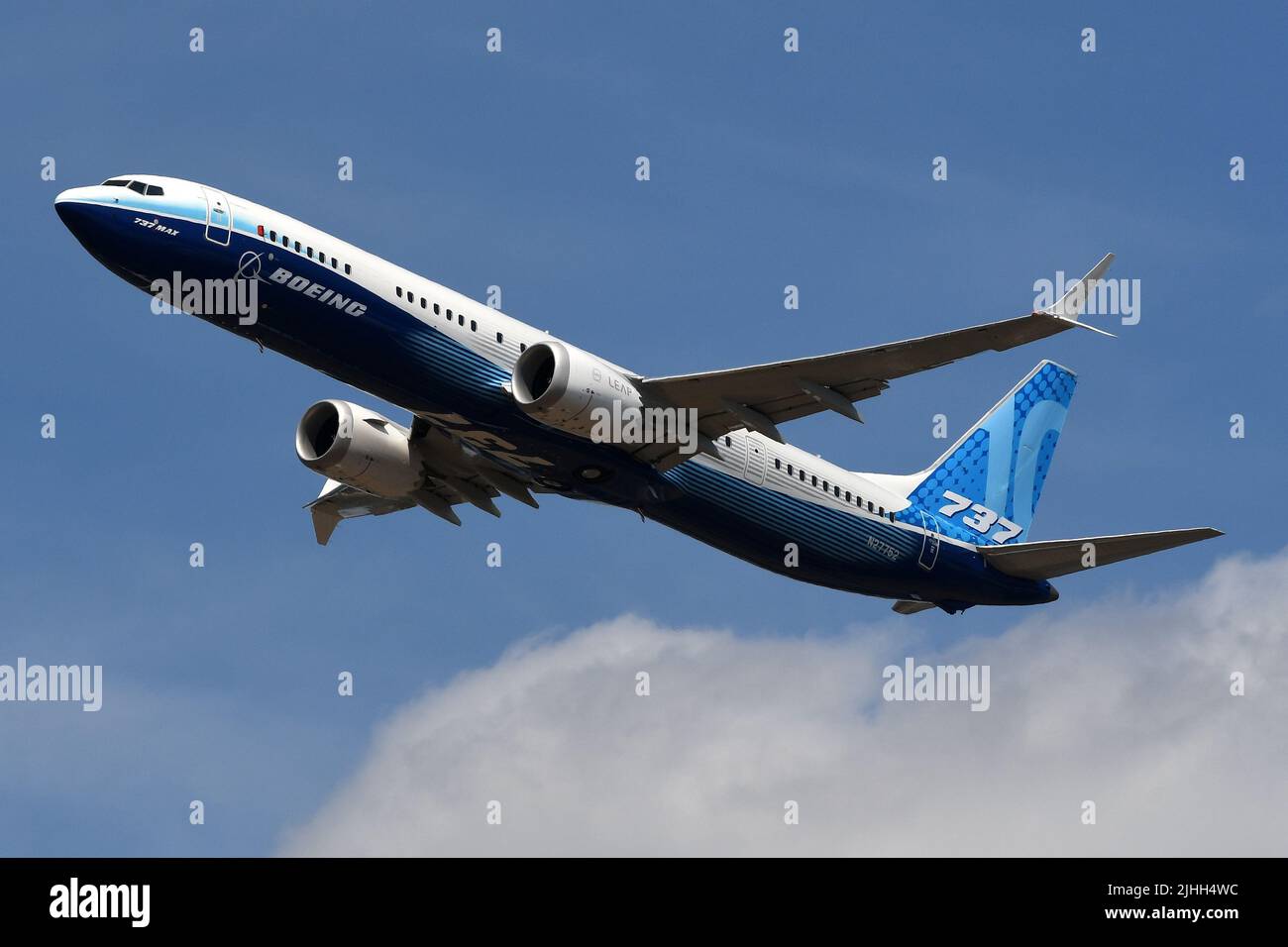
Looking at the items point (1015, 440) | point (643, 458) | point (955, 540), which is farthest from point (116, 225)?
point (1015, 440)

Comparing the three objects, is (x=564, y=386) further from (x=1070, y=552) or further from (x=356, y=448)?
(x=1070, y=552)

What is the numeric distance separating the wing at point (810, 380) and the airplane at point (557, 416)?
0.05 m

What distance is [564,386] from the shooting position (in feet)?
145

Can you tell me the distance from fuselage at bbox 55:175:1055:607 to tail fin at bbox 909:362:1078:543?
4236mm

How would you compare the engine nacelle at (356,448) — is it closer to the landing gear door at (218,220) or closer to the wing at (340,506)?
the wing at (340,506)

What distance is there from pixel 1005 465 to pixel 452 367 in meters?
21.8

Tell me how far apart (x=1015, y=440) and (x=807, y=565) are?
12471 millimetres

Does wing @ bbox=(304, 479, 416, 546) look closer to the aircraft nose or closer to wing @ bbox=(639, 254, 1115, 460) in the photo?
wing @ bbox=(639, 254, 1115, 460)

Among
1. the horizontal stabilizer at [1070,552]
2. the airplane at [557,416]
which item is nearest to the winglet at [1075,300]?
the airplane at [557,416]

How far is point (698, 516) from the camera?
48438 millimetres

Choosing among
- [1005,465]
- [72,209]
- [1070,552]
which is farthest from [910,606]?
[72,209]

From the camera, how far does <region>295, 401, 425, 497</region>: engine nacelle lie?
163 feet

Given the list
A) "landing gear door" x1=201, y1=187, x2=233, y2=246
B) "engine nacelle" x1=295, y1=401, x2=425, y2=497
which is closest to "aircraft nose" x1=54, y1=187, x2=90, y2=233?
"landing gear door" x1=201, y1=187, x2=233, y2=246
